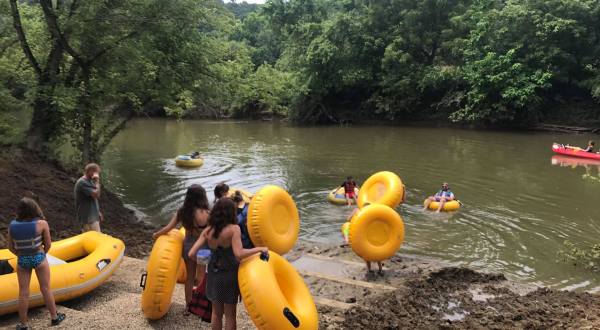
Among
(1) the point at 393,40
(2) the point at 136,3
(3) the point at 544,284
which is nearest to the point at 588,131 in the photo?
(1) the point at 393,40

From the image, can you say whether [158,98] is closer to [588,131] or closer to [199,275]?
[199,275]

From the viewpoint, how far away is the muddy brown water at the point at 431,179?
10.6 m

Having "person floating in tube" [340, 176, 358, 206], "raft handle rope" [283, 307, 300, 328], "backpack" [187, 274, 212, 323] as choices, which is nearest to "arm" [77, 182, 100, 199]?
"backpack" [187, 274, 212, 323]

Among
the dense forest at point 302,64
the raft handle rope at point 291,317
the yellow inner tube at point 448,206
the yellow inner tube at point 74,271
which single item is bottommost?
the yellow inner tube at point 448,206

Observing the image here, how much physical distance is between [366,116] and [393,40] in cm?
695

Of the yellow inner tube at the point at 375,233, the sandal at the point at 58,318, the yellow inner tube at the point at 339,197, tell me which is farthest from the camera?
the yellow inner tube at the point at 339,197

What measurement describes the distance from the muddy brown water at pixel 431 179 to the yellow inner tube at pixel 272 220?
4.39 meters

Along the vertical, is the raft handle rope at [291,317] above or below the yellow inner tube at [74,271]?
above

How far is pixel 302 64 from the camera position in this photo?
41.1 metres

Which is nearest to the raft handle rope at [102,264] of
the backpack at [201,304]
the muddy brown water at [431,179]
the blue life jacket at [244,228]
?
the backpack at [201,304]

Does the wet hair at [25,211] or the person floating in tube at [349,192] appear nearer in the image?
the wet hair at [25,211]

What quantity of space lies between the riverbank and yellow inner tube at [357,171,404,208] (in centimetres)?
166

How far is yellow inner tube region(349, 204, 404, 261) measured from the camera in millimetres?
8375

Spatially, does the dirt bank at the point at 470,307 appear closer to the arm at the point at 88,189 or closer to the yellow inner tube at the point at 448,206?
the arm at the point at 88,189
